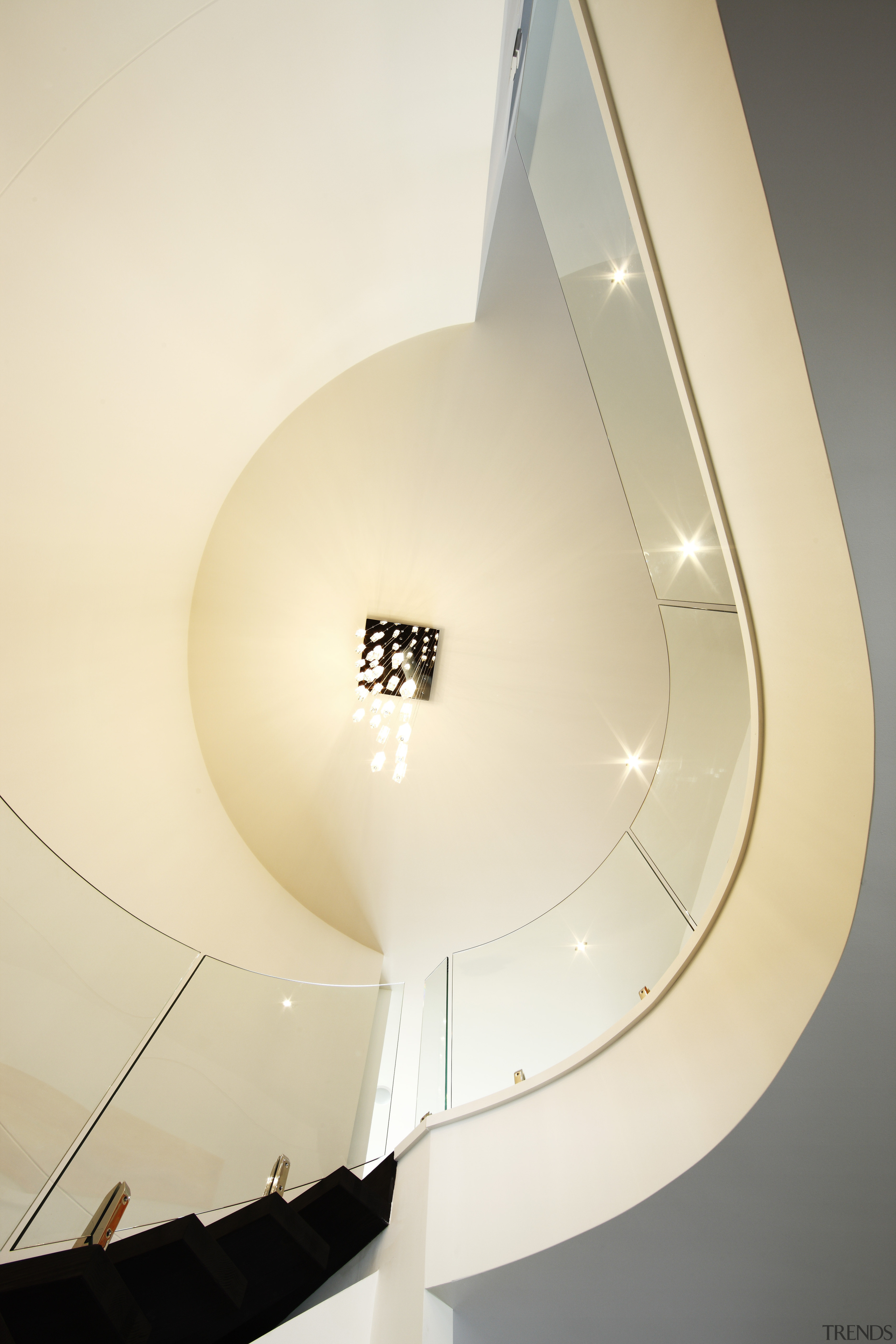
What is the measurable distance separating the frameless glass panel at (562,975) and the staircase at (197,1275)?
625 mm

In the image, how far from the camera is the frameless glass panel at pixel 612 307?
5.90 feet

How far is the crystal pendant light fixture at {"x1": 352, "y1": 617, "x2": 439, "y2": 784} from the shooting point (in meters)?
4.89

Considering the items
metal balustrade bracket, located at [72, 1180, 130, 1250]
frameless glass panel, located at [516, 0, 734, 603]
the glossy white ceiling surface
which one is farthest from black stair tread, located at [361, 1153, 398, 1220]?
frameless glass panel, located at [516, 0, 734, 603]

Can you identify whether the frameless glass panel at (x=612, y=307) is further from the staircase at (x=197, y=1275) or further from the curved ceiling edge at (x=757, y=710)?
the staircase at (x=197, y=1275)

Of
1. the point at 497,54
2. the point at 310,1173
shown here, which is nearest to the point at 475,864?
the point at 310,1173

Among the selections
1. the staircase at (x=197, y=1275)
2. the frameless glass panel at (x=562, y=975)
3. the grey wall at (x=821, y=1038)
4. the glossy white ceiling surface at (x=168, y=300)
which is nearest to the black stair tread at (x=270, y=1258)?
the staircase at (x=197, y=1275)

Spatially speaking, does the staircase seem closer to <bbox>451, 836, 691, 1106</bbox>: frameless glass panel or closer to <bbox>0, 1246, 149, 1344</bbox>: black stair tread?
<bbox>0, 1246, 149, 1344</bbox>: black stair tread

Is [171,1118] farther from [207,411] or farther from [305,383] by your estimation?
[305,383]

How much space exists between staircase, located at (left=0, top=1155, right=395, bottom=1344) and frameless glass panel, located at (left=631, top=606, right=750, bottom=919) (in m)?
1.79

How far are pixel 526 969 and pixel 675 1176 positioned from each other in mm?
1479

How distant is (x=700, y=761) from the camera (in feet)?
10.4

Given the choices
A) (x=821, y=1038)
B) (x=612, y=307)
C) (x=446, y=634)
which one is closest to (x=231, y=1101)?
(x=821, y=1038)

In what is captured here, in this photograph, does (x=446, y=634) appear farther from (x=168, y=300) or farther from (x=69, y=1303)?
(x=69, y=1303)

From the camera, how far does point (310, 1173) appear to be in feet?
7.30
